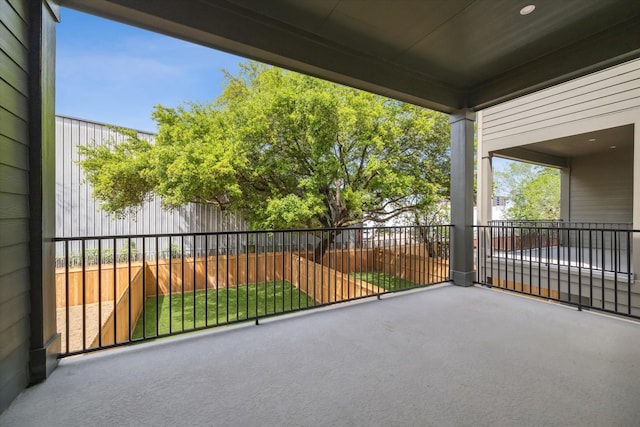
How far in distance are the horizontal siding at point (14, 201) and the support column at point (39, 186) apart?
27 mm

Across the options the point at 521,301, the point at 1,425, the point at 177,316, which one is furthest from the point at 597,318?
the point at 177,316

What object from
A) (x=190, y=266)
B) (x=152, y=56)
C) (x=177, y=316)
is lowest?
(x=177, y=316)

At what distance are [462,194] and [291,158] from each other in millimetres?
4110

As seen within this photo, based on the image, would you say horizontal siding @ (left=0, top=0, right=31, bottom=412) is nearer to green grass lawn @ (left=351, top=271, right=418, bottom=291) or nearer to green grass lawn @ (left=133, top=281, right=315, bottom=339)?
green grass lawn @ (left=351, top=271, right=418, bottom=291)

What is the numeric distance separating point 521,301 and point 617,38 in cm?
266

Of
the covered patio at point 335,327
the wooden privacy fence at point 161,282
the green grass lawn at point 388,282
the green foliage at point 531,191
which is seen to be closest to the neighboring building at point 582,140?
the green grass lawn at point 388,282

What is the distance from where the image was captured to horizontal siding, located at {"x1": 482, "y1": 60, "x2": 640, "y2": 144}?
446 centimetres

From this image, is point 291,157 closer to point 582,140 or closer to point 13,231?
point 13,231

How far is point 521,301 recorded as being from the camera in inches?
127

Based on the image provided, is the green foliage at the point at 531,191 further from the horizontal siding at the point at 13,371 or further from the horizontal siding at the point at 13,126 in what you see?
the horizontal siding at the point at 13,371

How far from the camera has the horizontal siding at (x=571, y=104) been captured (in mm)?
4465

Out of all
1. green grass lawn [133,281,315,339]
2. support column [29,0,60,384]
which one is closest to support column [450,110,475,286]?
green grass lawn [133,281,315,339]

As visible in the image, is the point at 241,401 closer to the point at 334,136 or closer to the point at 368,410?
the point at 368,410

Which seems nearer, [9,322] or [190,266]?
[9,322]
